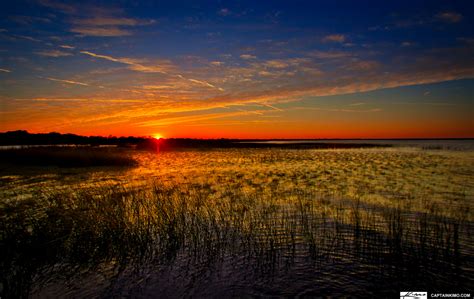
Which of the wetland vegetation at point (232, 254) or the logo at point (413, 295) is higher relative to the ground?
the wetland vegetation at point (232, 254)

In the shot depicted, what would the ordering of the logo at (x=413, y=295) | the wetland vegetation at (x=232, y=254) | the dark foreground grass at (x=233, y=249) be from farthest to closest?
1. the dark foreground grass at (x=233, y=249)
2. the wetland vegetation at (x=232, y=254)
3. the logo at (x=413, y=295)

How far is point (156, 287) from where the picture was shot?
7020 millimetres

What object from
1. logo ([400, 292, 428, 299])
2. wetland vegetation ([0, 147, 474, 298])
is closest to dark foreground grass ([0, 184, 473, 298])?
wetland vegetation ([0, 147, 474, 298])

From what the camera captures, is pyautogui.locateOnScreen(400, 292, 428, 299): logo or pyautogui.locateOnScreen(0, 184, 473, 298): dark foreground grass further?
pyautogui.locateOnScreen(0, 184, 473, 298): dark foreground grass

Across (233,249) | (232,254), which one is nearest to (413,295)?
(232,254)

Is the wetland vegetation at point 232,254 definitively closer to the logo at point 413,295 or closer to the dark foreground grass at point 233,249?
the dark foreground grass at point 233,249

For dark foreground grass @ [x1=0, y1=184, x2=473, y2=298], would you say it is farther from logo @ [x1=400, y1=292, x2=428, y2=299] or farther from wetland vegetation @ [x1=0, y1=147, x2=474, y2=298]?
logo @ [x1=400, y1=292, x2=428, y2=299]

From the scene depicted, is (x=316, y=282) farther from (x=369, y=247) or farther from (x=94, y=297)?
(x=94, y=297)

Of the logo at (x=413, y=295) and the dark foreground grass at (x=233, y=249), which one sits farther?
the dark foreground grass at (x=233, y=249)

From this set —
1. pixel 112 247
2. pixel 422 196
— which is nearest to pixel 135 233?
pixel 112 247

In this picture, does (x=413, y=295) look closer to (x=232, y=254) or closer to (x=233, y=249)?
(x=232, y=254)

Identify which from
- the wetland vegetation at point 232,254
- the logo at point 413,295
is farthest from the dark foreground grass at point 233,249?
the logo at point 413,295

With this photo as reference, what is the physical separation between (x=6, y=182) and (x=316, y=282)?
22.7 m

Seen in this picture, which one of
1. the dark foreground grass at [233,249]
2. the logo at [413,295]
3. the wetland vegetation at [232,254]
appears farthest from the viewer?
the dark foreground grass at [233,249]
